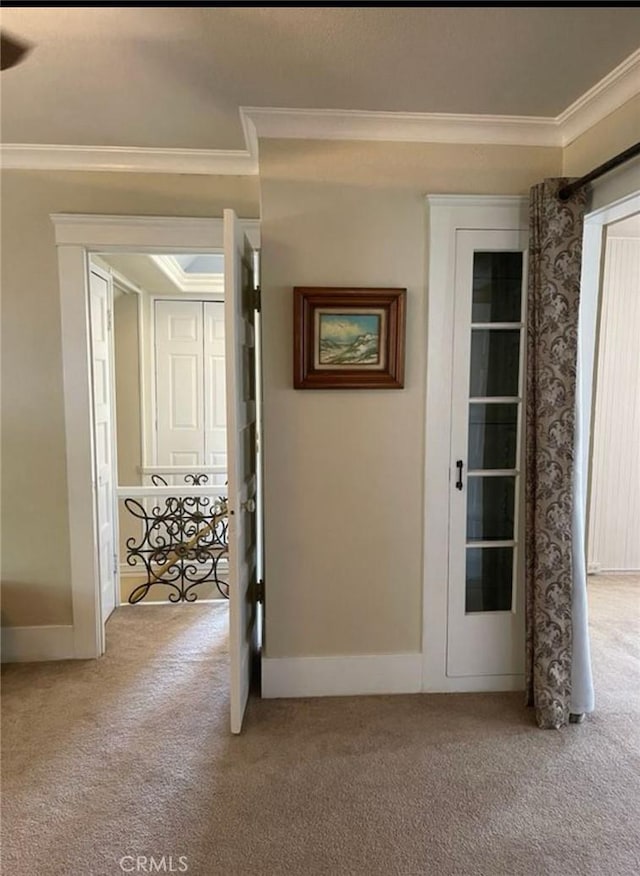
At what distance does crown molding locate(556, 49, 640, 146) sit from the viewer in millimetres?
1898

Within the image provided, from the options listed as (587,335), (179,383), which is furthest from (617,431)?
(179,383)

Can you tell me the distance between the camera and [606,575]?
4.11m

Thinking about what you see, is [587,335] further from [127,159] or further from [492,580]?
[127,159]

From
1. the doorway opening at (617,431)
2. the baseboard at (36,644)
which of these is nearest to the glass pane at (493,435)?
the doorway opening at (617,431)

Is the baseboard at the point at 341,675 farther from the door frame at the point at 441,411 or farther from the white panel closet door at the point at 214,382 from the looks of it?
the white panel closet door at the point at 214,382

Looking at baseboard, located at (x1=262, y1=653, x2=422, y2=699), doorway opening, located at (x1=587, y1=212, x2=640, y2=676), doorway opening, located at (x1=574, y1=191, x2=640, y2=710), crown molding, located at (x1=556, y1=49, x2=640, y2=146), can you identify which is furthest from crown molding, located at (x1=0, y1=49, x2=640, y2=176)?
baseboard, located at (x1=262, y1=653, x2=422, y2=699)

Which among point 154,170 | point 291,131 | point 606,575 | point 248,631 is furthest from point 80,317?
point 606,575

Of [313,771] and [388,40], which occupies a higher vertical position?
[388,40]

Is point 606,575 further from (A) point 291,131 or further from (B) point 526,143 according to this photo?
(A) point 291,131

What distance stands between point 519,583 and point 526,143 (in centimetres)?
203

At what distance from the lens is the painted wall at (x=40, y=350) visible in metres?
2.65

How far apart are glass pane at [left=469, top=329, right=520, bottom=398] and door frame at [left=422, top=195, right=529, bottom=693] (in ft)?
0.47

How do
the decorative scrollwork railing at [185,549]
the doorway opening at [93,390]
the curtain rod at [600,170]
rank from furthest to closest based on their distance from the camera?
1. the decorative scrollwork railing at [185,549]
2. the doorway opening at [93,390]
3. the curtain rod at [600,170]

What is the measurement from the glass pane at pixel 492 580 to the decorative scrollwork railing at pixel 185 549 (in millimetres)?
1988
